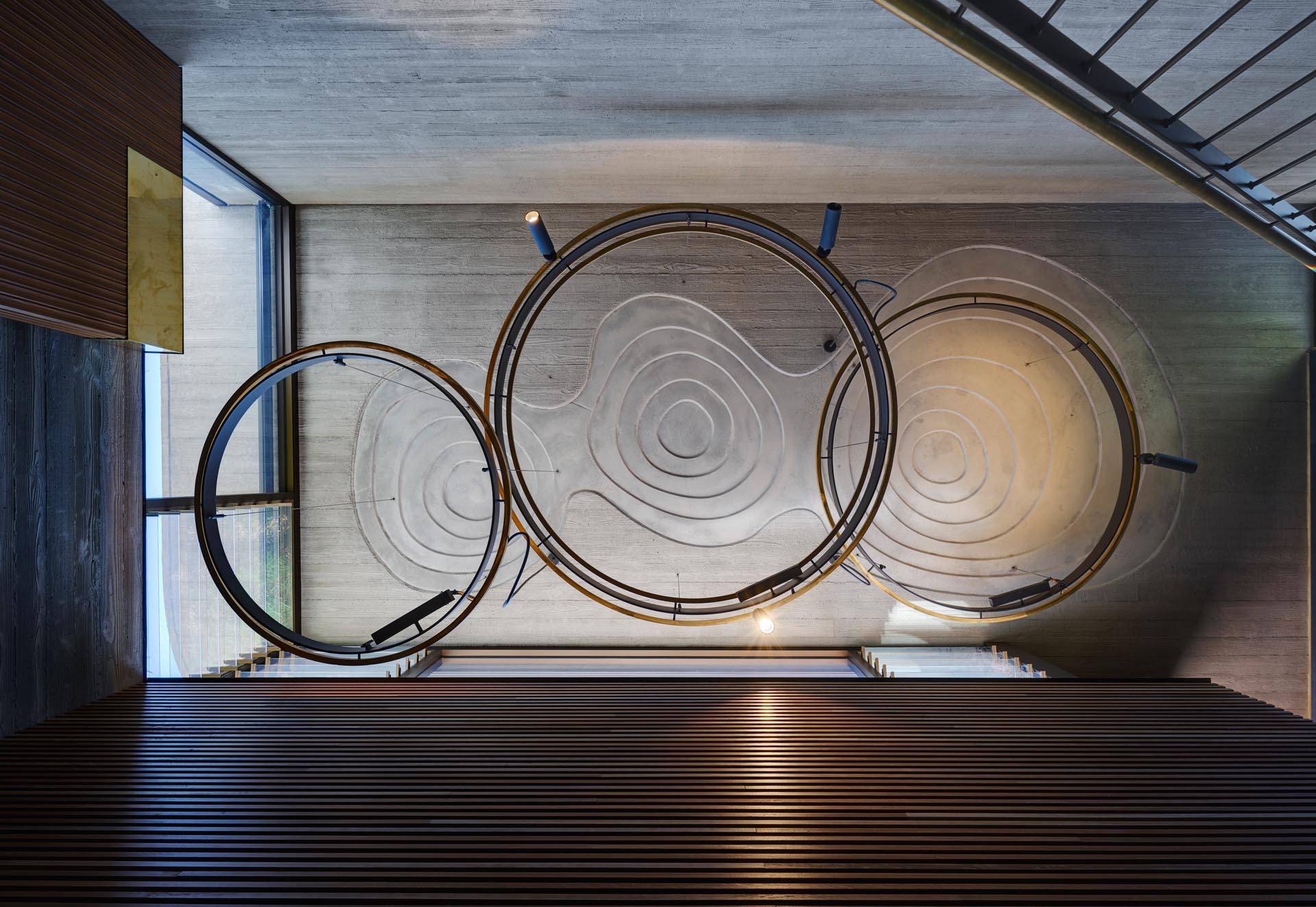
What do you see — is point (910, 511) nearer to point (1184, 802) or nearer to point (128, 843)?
point (1184, 802)

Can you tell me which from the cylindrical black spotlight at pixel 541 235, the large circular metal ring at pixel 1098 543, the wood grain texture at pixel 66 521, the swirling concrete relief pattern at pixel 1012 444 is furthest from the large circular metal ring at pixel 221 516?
the swirling concrete relief pattern at pixel 1012 444

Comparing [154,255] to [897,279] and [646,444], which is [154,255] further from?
[897,279]

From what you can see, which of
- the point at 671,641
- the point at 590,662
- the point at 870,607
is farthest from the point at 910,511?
the point at 590,662

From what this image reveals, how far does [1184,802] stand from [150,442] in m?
4.87

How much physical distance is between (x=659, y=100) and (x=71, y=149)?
254cm

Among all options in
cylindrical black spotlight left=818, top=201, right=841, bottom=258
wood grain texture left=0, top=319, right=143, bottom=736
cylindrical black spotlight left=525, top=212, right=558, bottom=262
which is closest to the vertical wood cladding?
wood grain texture left=0, top=319, right=143, bottom=736

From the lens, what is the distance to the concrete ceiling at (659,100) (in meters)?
2.90

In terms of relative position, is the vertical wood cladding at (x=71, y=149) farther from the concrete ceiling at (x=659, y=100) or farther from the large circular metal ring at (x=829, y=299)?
the large circular metal ring at (x=829, y=299)

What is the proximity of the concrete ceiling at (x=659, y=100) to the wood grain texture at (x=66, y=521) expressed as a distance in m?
1.52

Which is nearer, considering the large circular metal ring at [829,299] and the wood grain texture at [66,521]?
the wood grain texture at [66,521]

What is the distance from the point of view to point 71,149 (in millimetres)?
2699

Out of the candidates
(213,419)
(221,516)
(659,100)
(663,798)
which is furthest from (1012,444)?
(213,419)

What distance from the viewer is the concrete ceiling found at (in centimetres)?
290

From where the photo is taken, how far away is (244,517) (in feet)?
14.7
